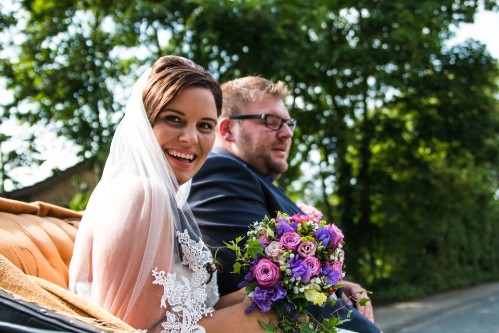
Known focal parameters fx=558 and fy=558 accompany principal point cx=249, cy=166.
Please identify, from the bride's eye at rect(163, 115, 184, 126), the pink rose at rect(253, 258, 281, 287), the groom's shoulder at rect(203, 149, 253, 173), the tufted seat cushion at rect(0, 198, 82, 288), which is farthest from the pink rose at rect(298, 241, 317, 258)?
the tufted seat cushion at rect(0, 198, 82, 288)

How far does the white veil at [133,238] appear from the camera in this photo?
178 cm

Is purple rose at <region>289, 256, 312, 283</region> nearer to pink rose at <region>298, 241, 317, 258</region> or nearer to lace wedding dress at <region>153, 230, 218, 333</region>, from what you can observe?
pink rose at <region>298, 241, 317, 258</region>

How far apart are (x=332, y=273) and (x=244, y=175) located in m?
0.87

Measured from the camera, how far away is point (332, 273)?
6.79ft

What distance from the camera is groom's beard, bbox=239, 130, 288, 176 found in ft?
10.5

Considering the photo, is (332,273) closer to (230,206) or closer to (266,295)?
(266,295)

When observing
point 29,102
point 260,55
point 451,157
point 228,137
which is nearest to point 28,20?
point 29,102

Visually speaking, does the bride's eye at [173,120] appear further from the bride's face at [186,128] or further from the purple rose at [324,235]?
the purple rose at [324,235]

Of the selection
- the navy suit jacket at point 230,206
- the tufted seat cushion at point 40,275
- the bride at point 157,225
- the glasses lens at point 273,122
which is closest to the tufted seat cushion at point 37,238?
the tufted seat cushion at point 40,275

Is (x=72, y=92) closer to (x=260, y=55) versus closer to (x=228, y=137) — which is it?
(x=260, y=55)

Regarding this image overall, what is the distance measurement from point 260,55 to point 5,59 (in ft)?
12.3

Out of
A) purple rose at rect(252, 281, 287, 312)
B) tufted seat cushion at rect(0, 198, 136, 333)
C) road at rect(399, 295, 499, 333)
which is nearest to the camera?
tufted seat cushion at rect(0, 198, 136, 333)

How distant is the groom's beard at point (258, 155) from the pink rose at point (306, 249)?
46.9 inches

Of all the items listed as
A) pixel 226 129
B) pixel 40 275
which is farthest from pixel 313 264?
→ pixel 226 129
